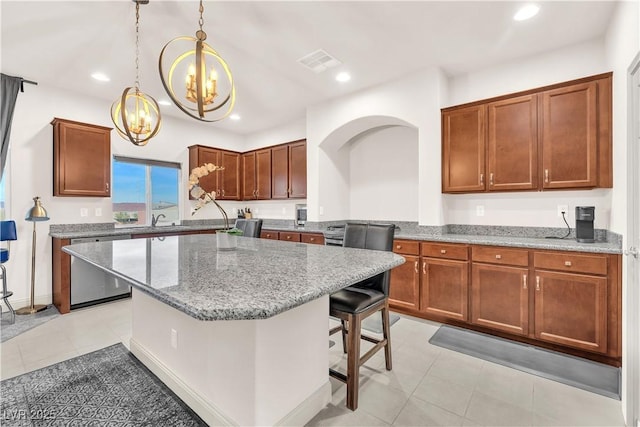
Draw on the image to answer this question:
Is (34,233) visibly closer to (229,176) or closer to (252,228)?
(252,228)

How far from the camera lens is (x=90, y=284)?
3.68 m

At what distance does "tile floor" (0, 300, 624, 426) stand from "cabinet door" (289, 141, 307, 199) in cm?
266

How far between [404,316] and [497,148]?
2061 millimetres

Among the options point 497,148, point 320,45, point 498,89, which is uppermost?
point 320,45

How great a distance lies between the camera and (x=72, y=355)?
246cm

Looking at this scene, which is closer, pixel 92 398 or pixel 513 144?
pixel 92 398

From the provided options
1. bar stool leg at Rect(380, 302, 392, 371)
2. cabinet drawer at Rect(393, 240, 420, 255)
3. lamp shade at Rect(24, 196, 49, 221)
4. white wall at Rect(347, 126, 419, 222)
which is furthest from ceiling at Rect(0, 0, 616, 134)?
bar stool leg at Rect(380, 302, 392, 371)

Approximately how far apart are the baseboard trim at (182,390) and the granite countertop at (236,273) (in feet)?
2.54

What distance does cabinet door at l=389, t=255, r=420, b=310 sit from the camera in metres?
3.23

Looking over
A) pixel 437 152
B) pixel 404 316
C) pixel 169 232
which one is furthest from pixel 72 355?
pixel 437 152

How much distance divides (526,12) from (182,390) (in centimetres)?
377

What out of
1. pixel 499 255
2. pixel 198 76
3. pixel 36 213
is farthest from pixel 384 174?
pixel 36 213

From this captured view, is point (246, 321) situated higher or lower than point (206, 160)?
lower

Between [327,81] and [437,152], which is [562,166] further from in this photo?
[327,81]
